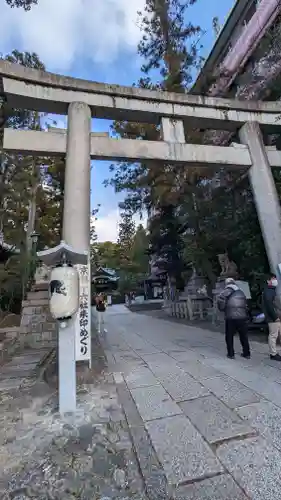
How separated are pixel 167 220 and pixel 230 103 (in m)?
8.69

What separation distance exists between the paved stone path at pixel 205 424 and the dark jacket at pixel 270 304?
818 millimetres

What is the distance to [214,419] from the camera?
3.29 meters

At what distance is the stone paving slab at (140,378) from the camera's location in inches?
185

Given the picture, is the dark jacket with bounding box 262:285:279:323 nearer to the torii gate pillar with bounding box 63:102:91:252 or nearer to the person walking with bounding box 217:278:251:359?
the person walking with bounding box 217:278:251:359

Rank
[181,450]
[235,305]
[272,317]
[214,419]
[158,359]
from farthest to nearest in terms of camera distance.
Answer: [158,359], [235,305], [272,317], [214,419], [181,450]

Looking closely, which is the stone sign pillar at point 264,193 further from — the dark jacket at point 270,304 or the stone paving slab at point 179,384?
the stone paving slab at point 179,384

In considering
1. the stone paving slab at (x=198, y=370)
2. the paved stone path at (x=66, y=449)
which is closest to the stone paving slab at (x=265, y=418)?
the stone paving slab at (x=198, y=370)

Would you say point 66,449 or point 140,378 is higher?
point 140,378

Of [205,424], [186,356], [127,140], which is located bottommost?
[205,424]

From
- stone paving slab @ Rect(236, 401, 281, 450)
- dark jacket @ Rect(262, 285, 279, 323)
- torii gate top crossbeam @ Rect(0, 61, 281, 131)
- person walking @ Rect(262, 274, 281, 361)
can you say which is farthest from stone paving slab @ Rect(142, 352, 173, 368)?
torii gate top crossbeam @ Rect(0, 61, 281, 131)

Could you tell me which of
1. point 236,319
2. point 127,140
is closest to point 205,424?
point 236,319

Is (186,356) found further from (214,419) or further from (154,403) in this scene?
(214,419)

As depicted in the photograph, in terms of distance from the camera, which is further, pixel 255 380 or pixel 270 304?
→ pixel 270 304

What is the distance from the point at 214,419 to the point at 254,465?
0.88m
